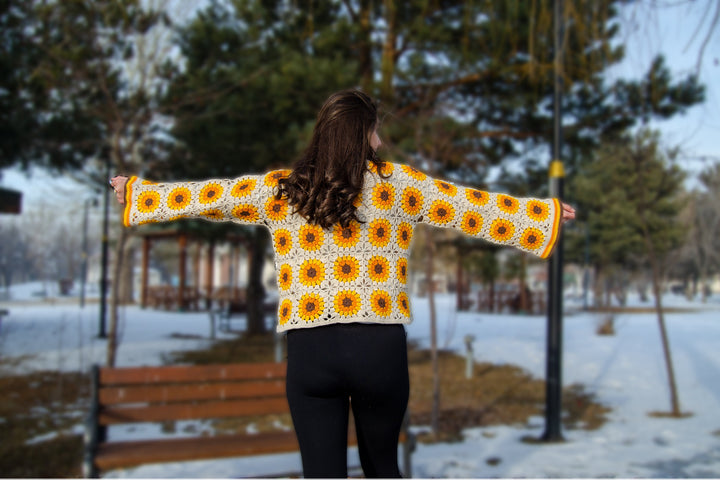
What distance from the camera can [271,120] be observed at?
1059cm

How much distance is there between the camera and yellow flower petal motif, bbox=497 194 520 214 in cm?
194

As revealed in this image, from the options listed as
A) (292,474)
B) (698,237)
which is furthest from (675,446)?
(698,237)

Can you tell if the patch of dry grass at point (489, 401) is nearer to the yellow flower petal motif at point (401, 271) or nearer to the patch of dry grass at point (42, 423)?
the patch of dry grass at point (42, 423)

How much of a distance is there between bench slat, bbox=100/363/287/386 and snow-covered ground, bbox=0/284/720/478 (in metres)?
0.83

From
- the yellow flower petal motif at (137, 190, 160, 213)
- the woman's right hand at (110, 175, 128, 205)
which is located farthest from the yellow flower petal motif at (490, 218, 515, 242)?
the woman's right hand at (110, 175, 128, 205)

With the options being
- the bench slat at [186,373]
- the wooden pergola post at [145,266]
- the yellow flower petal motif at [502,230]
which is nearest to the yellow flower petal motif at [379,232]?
the yellow flower petal motif at [502,230]

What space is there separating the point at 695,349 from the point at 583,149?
4964 millimetres

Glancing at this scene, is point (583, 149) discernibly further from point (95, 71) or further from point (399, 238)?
A: point (399, 238)

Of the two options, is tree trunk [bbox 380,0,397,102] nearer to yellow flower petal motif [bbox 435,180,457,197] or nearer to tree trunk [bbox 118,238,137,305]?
yellow flower petal motif [bbox 435,180,457,197]

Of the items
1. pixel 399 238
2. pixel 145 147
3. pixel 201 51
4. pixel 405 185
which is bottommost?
pixel 399 238

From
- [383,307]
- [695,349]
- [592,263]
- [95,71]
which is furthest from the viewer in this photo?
[592,263]

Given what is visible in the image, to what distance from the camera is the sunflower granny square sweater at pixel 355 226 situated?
1753 mm

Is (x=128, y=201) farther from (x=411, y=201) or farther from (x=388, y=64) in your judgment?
(x=388, y=64)

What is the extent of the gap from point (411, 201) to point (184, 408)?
10.8 ft
